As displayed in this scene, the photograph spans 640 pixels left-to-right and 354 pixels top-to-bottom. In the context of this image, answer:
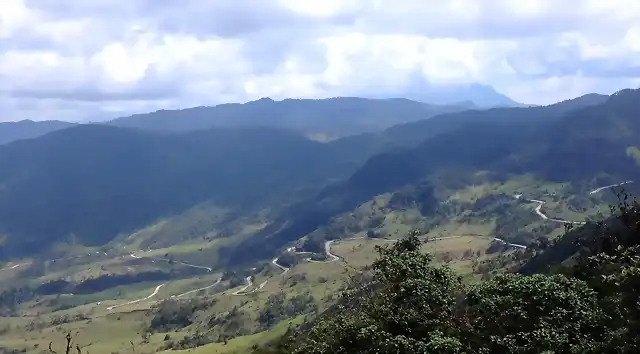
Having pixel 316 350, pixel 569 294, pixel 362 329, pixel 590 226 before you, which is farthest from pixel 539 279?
pixel 590 226

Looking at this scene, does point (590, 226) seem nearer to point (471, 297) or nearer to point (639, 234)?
point (639, 234)

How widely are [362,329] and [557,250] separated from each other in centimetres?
9055

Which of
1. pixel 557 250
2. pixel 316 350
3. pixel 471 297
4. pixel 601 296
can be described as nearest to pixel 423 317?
pixel 471 297

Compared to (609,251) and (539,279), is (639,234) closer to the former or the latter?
(609,251)

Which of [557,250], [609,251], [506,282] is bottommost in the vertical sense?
[557,250]

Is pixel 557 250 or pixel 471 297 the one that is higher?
pixel 471 297

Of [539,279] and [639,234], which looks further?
[639,234]

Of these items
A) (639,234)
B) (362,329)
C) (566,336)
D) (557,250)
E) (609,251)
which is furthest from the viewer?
(557,250)

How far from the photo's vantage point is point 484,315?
45.1 meters

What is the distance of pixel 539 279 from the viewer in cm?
4550

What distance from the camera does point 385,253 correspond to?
54.1m

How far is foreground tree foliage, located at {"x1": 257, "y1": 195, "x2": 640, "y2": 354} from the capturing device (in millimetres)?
40781

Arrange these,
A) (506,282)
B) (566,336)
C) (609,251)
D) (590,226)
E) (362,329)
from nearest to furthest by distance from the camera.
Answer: (566,336), (362,329), (506,282), (609,251), (590,226)

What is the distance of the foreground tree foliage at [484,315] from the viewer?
40781 mm
